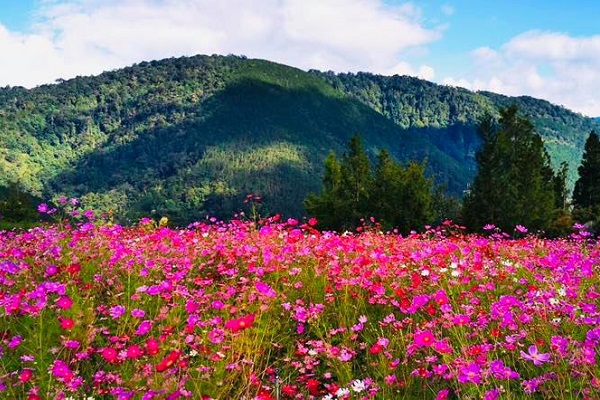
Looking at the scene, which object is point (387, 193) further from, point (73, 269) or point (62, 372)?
point (62, 372)

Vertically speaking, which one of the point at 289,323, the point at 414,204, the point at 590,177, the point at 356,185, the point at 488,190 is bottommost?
the point at 414,204

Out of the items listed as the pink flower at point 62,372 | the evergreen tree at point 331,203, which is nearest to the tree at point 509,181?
the evergreen tree at point 331,203

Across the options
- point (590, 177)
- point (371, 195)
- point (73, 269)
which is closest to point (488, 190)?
point (371, 195)

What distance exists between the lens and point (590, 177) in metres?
50.7

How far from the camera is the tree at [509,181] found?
34906mm

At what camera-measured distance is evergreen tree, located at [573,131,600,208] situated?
163ft

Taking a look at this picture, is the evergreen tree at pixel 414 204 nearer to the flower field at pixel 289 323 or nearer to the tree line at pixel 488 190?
the tree line at pixel 488 190

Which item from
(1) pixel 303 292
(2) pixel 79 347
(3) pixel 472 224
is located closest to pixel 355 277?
(1) pixel 303 292

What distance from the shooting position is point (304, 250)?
577cm

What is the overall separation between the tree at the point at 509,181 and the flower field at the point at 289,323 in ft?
98.7

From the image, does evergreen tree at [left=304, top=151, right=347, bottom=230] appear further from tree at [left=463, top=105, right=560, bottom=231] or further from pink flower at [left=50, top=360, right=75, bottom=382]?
pink flower at [left=50, top=360, right=75, bottom=382]

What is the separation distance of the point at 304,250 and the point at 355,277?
2.85 ft

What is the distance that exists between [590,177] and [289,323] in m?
54.5

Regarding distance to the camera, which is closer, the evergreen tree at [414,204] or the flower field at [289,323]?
the flower field at [289,323]
